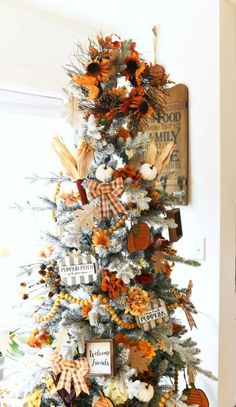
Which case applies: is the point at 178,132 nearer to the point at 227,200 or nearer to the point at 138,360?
the point at 227,200

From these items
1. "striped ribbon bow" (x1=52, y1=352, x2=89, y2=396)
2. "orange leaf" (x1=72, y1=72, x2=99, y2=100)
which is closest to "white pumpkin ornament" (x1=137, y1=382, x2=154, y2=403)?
"striped ribbon bow" (x1=52, y1=352, x2=89, y2=396)

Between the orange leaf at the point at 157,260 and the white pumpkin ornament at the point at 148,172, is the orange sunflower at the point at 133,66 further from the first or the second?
the orange leaf at the point at 157,260

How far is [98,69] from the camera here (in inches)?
46.4

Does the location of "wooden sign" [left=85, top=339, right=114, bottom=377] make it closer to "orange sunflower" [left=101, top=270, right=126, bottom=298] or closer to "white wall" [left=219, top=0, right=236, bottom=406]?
"orange sunflower" [left=101, top=270, right=126, bottom=298]

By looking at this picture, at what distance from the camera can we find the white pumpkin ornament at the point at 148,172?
3.99ft

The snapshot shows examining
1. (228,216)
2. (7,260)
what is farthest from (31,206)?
(228,216)

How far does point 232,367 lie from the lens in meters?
1.86

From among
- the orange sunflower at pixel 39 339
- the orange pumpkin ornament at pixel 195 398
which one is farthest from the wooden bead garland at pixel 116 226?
the orange pumpkin ornament at pixel 195 398

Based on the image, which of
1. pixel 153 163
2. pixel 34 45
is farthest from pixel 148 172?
pixel 34 45

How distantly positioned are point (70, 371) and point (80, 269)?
31cm

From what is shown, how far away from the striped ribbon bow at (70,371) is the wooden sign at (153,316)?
215 millimetres

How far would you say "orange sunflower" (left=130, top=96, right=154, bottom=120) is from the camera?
3.96ft

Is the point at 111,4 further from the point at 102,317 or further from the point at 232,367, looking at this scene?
the point at 232,367

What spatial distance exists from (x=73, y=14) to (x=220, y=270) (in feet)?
5.15
